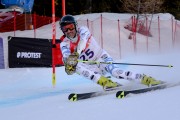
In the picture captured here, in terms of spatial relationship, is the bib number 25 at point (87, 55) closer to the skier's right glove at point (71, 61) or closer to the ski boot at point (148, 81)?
the skier's right glove at point (71, 61)

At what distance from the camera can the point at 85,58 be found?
7.09 meters

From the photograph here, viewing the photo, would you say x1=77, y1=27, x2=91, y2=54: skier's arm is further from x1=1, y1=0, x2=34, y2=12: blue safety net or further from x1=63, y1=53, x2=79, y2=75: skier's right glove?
x1=1, y1=0, x2=34, y2=12: blue safety net

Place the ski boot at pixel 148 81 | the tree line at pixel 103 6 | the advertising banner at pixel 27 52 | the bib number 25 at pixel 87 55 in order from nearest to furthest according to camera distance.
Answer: the ski boot at pixel 148 81
the bib number 25 at pixel 87 55
the advertising banner at pixel 27 52
the tree line at pixel 103 6

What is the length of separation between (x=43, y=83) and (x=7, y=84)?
0.90 meters

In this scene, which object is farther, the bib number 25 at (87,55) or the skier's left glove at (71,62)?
the bib number 25 at (87,55)

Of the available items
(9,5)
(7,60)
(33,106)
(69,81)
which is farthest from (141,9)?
(33,106)

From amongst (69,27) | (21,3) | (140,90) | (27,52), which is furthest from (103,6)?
Answer: (140,90)

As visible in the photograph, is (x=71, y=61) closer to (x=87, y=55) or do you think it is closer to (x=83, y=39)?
(x=83, y=39)

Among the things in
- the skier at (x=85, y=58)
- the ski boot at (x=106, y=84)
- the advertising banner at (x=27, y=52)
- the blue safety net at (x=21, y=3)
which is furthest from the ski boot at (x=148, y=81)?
the blue safety net at (x=21, y=3)

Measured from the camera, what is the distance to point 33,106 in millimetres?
5871

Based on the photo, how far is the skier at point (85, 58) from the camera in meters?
6.43

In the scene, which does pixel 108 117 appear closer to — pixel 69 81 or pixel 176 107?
pixel 176 107

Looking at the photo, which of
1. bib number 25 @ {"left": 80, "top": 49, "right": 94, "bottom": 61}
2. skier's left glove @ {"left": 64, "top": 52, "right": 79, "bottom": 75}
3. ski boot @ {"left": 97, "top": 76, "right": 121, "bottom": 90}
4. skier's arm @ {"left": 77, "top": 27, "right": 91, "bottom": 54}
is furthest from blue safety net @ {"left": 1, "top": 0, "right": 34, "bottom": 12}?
ski boot @ {"left": 97, "top": 76, "right": 121, "bottom": 90}

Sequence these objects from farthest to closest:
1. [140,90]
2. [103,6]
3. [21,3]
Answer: [103,6], [21,3], [140,90]
